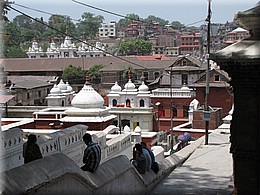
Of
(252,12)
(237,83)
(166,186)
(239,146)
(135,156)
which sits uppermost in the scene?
(252,12)

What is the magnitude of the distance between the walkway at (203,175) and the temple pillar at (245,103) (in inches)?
60.8

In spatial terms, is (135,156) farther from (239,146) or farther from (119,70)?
(119,70)

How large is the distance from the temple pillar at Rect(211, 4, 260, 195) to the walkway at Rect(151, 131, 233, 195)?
1544 mm

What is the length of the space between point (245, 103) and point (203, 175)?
168 inches

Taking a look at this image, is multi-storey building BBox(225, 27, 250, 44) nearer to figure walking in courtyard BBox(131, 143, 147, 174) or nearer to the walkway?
the walkway

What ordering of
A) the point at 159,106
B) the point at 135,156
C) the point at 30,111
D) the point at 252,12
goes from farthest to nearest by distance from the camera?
the point at 159,106, the point at 30,111, the point at 135,156, the point at 252,12

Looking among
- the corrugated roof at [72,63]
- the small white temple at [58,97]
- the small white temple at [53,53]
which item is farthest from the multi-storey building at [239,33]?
the small white temple at [53,53]

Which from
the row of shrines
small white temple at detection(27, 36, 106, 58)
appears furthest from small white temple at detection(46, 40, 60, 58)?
the row of shrines

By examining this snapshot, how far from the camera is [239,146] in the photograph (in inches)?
212

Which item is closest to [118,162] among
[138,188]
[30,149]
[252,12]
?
[138,188]

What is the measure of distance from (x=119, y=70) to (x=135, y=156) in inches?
1709

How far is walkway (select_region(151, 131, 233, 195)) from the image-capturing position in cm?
773

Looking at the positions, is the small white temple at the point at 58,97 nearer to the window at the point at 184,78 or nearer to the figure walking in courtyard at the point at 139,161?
the window at the point at 184,78

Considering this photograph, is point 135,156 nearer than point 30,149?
No
